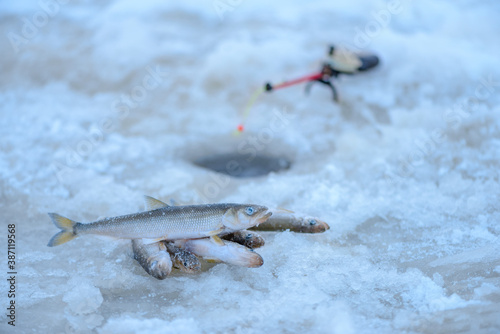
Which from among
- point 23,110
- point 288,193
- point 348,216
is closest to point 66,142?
point 23,110

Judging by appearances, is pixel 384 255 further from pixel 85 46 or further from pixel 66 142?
pixel 85 46

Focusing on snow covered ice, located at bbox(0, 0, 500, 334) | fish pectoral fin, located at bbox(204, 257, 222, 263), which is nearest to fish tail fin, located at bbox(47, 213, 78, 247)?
snow covered ice, located at bbox(0, 0, 500, 334)

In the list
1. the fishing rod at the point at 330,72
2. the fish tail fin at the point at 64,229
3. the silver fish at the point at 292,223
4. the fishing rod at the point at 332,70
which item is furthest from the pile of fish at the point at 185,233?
the fishing rod at the point at 332,70

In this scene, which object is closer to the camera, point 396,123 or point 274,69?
point 396,123

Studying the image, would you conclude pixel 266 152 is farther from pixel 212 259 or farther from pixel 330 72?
pixel 212 259

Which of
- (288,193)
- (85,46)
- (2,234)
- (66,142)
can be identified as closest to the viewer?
(2,234)

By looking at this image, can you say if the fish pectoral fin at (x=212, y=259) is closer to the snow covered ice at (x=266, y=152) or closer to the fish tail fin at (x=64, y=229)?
the snow covered ice at (x=266, y=152)

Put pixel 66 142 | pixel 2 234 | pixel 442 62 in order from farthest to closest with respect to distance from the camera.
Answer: pixel 442 62 < pixel 66 142 < pixel 2 234
